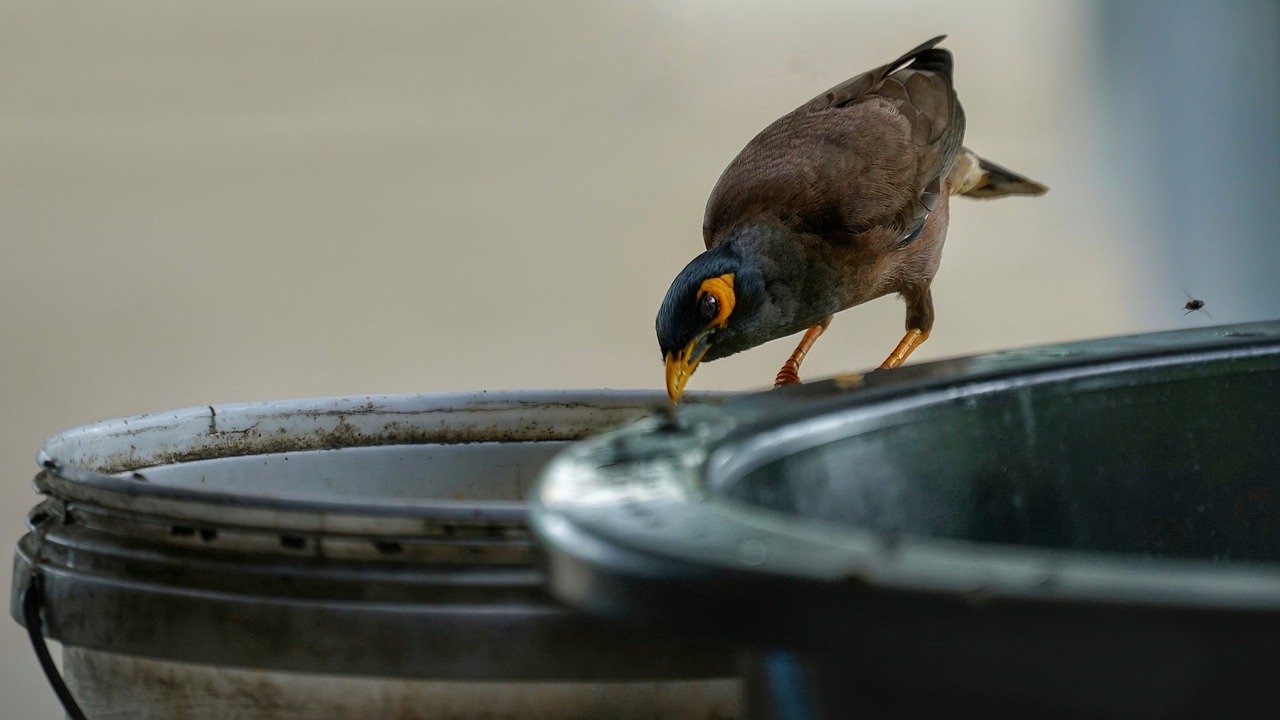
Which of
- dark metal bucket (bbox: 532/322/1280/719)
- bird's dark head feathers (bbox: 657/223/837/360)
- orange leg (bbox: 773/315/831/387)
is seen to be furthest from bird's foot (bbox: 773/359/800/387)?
dark metal bucket (bbox: 532/322/1280/719)

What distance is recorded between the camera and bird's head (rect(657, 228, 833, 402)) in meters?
2.50

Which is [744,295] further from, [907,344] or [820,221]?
[907,344]

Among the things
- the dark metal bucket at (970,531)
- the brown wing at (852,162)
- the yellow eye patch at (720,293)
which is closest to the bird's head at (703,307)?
the yellow eye patch at (720,293)

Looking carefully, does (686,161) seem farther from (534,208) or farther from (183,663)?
(183,663)

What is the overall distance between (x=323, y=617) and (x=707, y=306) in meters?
1.68

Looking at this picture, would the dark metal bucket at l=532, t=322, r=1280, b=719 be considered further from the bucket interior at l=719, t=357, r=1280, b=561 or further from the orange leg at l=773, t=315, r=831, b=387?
the orange leg at l=773, t=315, r=831, b=387

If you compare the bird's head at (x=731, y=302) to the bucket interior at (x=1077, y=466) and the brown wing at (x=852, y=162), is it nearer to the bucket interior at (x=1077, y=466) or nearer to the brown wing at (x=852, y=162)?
the brown wing at (x=852, y=162)

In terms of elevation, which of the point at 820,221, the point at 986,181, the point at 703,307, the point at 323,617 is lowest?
the point at 323,617

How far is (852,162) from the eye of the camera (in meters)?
Result: 2.79

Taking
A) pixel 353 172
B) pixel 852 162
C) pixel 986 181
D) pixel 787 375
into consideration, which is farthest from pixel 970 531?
pixel 353 172

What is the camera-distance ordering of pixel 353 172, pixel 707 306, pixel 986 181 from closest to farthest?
pixel 707 306 → pixel 986 181 → pixel 353 172

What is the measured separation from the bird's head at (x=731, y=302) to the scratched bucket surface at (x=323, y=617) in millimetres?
1513

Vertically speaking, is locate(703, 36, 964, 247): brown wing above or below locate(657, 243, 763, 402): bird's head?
above

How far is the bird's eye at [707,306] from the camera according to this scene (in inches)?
98.4
